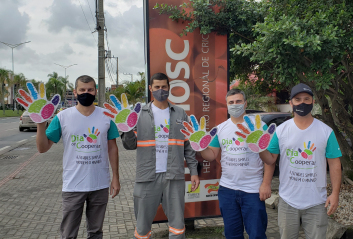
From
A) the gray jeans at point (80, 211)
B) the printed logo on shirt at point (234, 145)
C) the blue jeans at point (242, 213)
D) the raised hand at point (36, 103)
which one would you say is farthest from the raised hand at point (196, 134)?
the raised hand at point (36, 103)

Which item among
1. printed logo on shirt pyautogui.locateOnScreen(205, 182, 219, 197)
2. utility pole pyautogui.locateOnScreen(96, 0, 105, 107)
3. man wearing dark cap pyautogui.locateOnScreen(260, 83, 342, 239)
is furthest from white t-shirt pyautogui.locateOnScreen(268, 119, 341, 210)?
utility pole pyautogui.locateOnScreen(96, 0, 105, 107)

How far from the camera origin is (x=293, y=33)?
10.2ft

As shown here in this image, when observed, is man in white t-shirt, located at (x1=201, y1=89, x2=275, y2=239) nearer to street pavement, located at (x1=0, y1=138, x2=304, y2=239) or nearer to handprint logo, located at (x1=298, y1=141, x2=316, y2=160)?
handprint logo, located at (x1=298, y1=141, x2=316, y2=160)

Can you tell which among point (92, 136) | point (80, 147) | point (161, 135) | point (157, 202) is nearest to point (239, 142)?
point (161, 135)

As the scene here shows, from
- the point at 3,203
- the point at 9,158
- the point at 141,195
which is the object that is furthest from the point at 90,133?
the point at 9,158

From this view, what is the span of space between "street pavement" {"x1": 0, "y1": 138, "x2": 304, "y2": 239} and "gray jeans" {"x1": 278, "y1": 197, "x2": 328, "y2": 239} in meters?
1.54

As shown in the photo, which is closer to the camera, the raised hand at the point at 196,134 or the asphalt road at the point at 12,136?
the raised hand at the point at 196,134

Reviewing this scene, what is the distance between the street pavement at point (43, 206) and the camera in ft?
14.1

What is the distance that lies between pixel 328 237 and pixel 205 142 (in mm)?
2184

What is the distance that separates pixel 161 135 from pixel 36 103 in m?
1.17

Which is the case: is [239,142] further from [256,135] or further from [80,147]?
[80,147]

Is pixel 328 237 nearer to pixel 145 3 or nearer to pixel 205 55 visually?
pixel 205 55

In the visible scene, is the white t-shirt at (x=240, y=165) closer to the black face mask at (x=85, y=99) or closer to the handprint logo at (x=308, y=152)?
the handprint logo at (x=308, y=152)

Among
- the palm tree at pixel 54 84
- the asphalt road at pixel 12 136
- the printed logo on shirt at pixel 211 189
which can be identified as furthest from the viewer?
the palm tree at pixel 54 84
